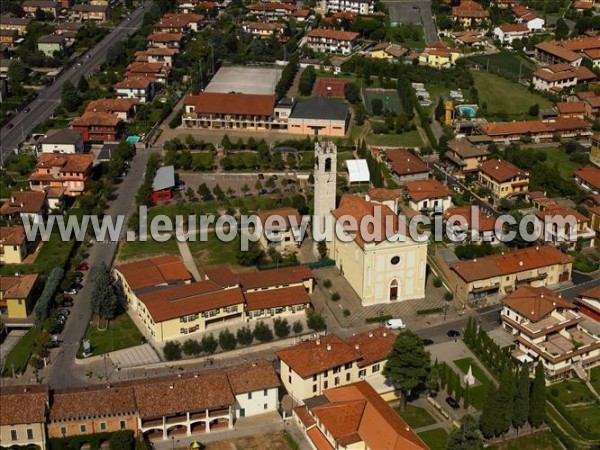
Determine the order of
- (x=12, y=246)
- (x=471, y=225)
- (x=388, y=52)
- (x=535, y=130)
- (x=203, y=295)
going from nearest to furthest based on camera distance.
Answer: (x=203, y=295)
(x=12, y=246)
(x=471, y=225)
(x=535, y=130)
(x=388, y=52)

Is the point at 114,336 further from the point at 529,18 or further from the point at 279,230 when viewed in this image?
the point at 529,18

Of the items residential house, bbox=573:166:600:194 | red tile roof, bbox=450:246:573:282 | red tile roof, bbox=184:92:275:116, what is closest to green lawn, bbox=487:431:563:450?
red tile roof, bbox=450:246:573:282

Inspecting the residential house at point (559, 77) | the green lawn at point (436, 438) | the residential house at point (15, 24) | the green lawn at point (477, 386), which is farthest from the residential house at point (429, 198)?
the residential house at point (15, 24)

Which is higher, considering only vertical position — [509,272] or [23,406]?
[23,406]

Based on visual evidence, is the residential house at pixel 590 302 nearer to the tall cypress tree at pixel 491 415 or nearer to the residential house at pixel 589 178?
the tall cypress tree at pixel 491 415

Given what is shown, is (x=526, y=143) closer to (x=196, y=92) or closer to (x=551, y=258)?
(x=551, y=258)

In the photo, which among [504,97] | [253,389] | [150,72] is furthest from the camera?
[150,72]

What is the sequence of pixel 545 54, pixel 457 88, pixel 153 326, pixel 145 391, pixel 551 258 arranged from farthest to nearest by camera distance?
pixel 545 54, pixel 457 88, pixel 551 258, pixel 153 326, pixel 145 391

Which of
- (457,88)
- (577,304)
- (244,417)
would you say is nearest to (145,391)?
(244,417)

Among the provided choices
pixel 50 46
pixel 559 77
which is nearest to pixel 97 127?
pixel 50 46
